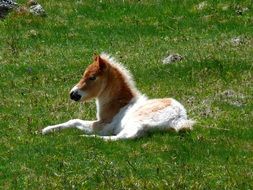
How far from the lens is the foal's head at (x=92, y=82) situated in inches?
685

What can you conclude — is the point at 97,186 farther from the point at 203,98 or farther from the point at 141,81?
the point at 141,81

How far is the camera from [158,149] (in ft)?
48.9

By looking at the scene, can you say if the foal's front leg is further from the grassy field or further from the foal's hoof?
the grassy field

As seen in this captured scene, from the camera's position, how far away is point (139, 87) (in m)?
21.3

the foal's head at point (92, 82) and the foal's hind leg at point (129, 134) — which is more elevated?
the foal's head at point (92, 82)

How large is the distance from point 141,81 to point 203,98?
3.09 meters

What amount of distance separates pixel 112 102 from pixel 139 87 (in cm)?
379

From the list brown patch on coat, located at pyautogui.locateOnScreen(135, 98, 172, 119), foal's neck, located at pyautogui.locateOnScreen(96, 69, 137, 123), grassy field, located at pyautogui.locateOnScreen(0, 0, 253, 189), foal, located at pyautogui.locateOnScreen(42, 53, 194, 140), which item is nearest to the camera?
grassy field, located at pyautogui.locateOnScreen(0, 0, 253, 189)

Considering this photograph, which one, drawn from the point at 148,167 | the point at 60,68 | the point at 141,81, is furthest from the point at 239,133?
the point at 60,68

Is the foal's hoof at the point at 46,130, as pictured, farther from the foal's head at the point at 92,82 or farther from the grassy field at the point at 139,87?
the foal's head at the point at 92,82

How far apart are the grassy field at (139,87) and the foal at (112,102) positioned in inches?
17.8

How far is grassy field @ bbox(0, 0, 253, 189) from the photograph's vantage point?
13484 mm

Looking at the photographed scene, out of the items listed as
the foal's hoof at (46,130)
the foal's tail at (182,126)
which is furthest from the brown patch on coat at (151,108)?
the foal's hoof at (46,130)

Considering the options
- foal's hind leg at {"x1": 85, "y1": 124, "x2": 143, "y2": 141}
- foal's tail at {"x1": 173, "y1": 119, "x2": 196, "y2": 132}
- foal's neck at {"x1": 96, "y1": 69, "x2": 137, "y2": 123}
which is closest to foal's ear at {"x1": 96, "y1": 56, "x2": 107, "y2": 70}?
Result: foal's neck at {"x1": 96, "y1": 69, "x2": 137, "y2": 123}
